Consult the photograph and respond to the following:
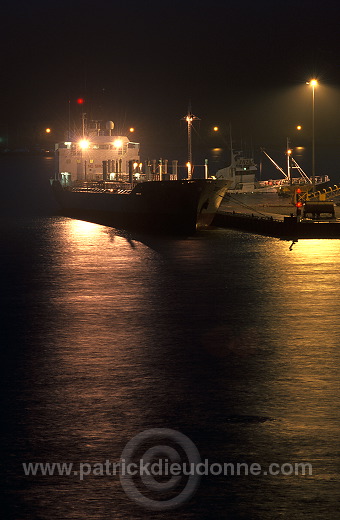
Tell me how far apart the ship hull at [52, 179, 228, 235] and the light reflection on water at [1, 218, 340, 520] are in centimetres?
2054

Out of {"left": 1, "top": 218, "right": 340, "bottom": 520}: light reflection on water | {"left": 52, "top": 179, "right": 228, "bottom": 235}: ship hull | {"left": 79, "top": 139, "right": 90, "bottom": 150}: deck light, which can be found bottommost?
{"left": 1, "top": 218, "right": 340, "bottom": 520}: light reflection on water

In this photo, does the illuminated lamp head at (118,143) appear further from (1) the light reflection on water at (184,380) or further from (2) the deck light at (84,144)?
(1) the light reflection on water at (184,380)

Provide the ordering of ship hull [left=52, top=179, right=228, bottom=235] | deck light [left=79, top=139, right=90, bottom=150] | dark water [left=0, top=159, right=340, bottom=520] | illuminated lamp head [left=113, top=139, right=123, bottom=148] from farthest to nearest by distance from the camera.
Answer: deck light [left=79, top=139, right=90, bottom=150] → illuminated lamp head [left=113, top=139, right=123, bottom=148] → ship hull [left=52, top=179, right=228, bottom=235] → dark water [left=0, top=159, right=340, bottom=520]

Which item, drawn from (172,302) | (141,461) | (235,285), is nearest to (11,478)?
(141,461)

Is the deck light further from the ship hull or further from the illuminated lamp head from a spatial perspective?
the ship hull

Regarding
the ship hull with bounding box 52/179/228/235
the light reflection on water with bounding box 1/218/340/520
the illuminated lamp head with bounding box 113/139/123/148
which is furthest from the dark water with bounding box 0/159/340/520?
Answer: the illuminated lamp head with bounding box 113/139/123/148

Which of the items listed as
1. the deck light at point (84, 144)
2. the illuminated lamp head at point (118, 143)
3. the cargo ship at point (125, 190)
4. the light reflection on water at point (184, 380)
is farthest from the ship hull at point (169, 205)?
the light reflection on water at point (184, 380)

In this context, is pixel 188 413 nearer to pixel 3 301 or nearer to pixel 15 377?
pixel 15 377

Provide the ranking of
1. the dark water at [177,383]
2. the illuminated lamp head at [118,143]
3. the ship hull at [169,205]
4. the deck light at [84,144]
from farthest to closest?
the deck light at [84,144] < the illuminated lamp head at [118,143] < the ship hull at [169,205] < the dark water at [177,383]

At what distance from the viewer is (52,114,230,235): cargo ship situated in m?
51.7

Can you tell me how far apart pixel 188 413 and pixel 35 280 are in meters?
19.9

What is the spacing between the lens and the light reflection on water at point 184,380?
830 cm

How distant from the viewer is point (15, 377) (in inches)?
→ 541

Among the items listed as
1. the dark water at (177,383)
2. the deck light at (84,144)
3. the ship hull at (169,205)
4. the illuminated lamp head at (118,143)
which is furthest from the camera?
the deck light at (84,144)
